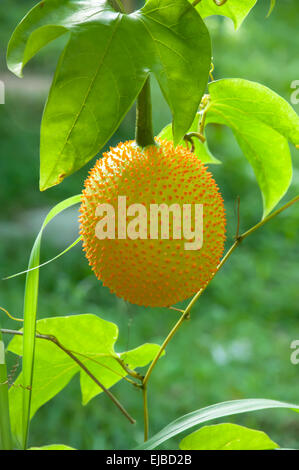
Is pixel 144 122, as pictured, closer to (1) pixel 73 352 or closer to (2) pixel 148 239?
(2) pixel 148 239

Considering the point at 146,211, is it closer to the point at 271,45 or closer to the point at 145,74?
the point at 145,74

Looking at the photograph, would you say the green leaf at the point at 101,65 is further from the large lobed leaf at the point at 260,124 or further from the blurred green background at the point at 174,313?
the blurred green background at the point at 174,313

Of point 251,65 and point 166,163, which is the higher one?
point 251,65

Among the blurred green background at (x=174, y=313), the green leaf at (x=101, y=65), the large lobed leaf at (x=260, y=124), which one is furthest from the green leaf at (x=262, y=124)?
the blurred green background at (x=174, y=313)

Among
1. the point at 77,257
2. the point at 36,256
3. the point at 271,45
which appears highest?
the point at 271,45

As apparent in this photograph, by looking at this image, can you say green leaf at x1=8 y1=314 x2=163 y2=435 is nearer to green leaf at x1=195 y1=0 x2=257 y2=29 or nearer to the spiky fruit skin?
the spiky fruit skin

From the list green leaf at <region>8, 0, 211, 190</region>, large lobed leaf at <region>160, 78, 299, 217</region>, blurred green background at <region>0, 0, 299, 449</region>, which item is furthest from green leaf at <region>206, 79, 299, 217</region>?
blurred green background at <region>0, 0, 299, 449</region>
